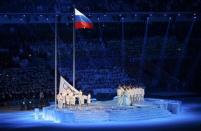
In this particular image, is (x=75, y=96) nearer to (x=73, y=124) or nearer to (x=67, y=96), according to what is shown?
(x=67, y=96)

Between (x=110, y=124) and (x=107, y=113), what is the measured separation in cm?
133

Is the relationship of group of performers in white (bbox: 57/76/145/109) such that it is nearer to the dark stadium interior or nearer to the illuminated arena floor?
the illuminated arena floor

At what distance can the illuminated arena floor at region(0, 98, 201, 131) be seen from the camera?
1011 inches

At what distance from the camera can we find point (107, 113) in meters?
28.1

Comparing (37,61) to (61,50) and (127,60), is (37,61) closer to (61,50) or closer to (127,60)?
(61,50)

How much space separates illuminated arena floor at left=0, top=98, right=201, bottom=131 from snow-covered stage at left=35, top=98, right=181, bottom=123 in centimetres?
41

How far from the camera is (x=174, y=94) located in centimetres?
4244

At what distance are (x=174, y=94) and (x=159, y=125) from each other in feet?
54.0

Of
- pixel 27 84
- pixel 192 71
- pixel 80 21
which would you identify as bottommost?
pixel 27 84

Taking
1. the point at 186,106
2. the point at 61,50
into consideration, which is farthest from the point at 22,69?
the point at 186,106

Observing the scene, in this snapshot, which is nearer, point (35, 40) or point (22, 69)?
point (22, 69)

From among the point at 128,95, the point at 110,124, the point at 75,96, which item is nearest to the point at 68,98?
the point at 75,96

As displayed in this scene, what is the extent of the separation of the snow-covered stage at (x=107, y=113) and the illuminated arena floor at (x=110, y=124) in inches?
16.3

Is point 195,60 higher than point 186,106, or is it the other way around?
point 195,60
